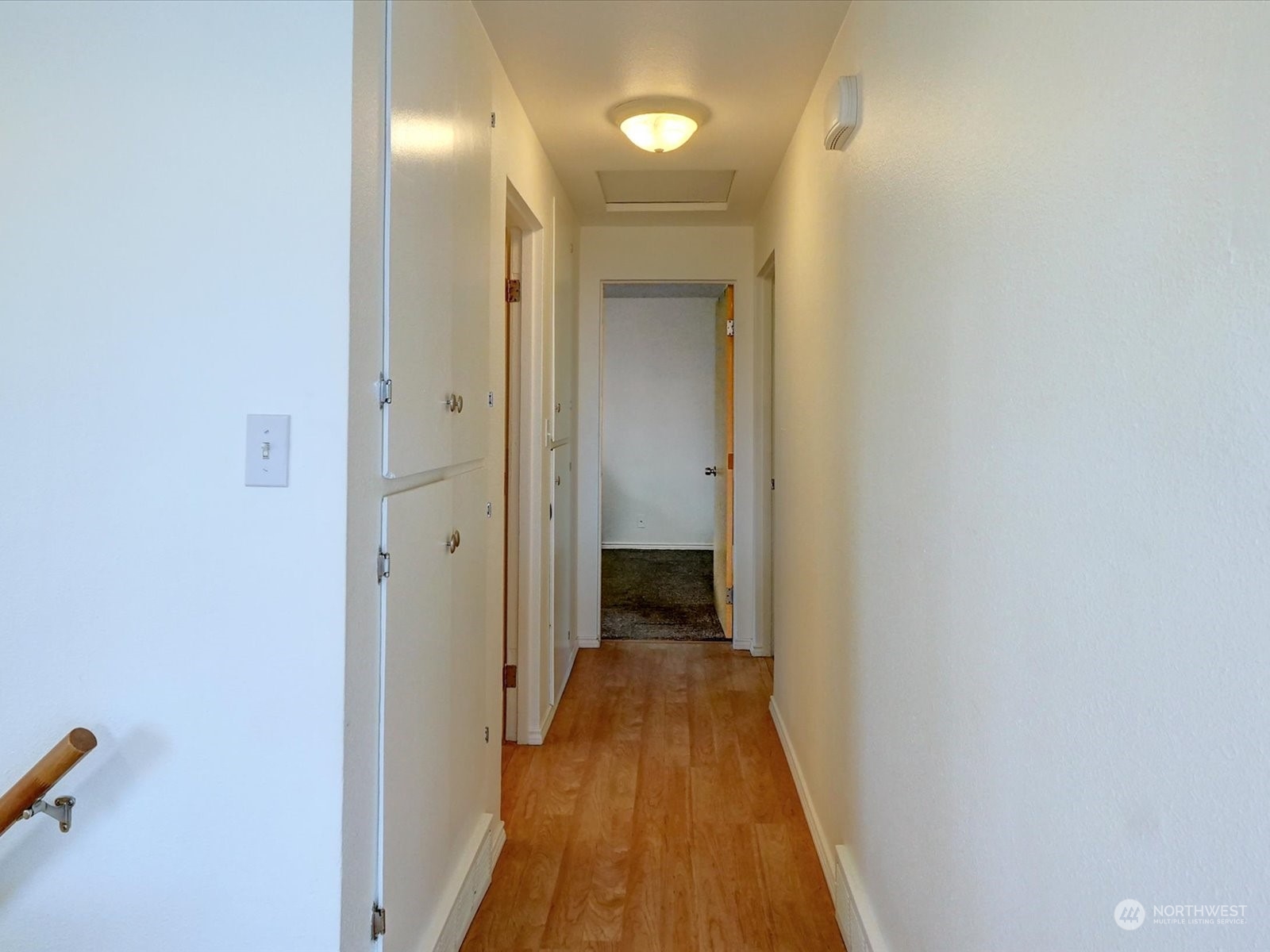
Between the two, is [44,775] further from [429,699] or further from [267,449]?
[429,699]

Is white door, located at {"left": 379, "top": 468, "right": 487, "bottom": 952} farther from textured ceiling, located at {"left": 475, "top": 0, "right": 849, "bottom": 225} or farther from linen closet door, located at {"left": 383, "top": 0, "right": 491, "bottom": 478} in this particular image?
textured ceiling, located at {"left": 475, "top": 0, "right": 849, "bottom": 225}

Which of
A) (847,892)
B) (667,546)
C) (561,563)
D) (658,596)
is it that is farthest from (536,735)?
(667,546)

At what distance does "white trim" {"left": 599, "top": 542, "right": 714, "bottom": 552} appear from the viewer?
299 inches

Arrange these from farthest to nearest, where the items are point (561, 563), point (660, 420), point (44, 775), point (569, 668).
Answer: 1. point (660, 420)
2. point (569, 668)
3. point (561, 563)
4. point (44, 775)

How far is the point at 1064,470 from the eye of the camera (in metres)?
0.91

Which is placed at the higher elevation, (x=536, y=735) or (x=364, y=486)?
(x=364, y=486)

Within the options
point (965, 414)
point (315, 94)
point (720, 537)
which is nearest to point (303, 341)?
point (315, 94)

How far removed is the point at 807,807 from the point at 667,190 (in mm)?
2720

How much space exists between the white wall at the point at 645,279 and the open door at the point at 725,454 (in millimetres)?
45

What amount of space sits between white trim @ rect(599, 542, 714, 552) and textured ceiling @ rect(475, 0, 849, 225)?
15.6ft

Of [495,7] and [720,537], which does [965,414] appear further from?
[720,537]

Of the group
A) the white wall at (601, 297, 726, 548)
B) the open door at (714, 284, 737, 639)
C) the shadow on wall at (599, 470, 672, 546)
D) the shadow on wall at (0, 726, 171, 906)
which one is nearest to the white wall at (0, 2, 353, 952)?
the shadow on wall at (0, 726, 171, 906)

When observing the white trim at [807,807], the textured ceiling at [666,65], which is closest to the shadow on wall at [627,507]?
the white trim at [807,807]

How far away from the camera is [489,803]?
2.23 m
